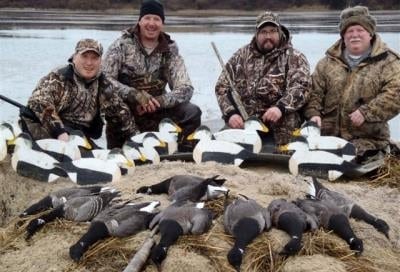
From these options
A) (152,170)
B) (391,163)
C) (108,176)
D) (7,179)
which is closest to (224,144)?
(152,170)

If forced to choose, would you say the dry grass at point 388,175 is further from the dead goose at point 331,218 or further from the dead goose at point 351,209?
the dead goose at point 331,218

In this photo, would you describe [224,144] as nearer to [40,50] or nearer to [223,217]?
[223,217]

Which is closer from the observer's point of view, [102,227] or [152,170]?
[102,227]

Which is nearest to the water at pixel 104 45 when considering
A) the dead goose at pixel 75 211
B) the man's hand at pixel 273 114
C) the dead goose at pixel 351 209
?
the man's hand at pixel 273 114

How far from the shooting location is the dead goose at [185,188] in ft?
13.6

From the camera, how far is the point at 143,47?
273 inches

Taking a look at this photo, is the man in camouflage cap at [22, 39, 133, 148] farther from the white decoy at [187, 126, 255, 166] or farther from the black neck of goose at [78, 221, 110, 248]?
the black neck of goose at [78, 221, 110, 248]

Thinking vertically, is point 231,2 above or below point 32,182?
above

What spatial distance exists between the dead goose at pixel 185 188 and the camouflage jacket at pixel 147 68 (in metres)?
2.46

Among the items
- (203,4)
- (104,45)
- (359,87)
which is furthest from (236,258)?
(203,4)

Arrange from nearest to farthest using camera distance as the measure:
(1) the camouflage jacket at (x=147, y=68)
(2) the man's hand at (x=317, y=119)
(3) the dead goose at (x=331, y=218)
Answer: (3) the dead goose at (x=331, y=218) → (2) the man's hand at (x=317, y=119) → (1) the camouflage jacket at (x=147, y=68)

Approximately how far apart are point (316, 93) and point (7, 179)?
3065 mm

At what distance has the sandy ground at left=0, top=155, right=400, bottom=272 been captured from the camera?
11.3ft

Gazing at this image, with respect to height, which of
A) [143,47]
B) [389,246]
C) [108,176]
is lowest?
[389,246]
